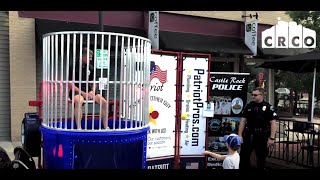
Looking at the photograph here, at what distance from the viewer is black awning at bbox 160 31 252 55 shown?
11.5m

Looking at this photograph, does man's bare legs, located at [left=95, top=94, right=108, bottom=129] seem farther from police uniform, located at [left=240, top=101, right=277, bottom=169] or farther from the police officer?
police uniform, located at [left=240, top=101, right=277, bottom=169]

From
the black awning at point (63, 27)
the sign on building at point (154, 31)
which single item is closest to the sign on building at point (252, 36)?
the sign on building at point (154, 31)

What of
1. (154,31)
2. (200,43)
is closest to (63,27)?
(154,31)

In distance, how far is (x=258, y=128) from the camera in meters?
6.26

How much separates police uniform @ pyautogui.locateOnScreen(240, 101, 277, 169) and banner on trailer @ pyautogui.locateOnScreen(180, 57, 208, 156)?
0.75 metres

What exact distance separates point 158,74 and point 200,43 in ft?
21.3

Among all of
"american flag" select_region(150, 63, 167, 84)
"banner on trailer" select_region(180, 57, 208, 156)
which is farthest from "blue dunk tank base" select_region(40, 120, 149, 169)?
"banner on trailer" select_region(180, 57, 208, 156)

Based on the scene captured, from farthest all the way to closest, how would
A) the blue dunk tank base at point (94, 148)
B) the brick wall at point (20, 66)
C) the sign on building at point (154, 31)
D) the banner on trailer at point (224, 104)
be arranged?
the sign on building at point (154, 31), the brick wall at point (20, 66), the banner on trailer at point (224, 104), the blue dunk tank base at point (94, 148)

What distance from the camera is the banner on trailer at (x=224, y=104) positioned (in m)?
6.95

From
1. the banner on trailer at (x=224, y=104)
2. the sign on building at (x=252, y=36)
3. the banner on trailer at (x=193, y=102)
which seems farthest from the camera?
the sign on building at (x=252, y=36)

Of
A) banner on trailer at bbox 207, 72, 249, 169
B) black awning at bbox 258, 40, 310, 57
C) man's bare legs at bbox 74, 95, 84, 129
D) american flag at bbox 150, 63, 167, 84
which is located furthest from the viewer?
black awning at bbox 258, 40, 310, 57

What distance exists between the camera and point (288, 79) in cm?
1427

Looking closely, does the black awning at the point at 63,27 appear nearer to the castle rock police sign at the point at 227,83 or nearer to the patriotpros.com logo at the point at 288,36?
the patriotpros.com logo at the point at 288,36
